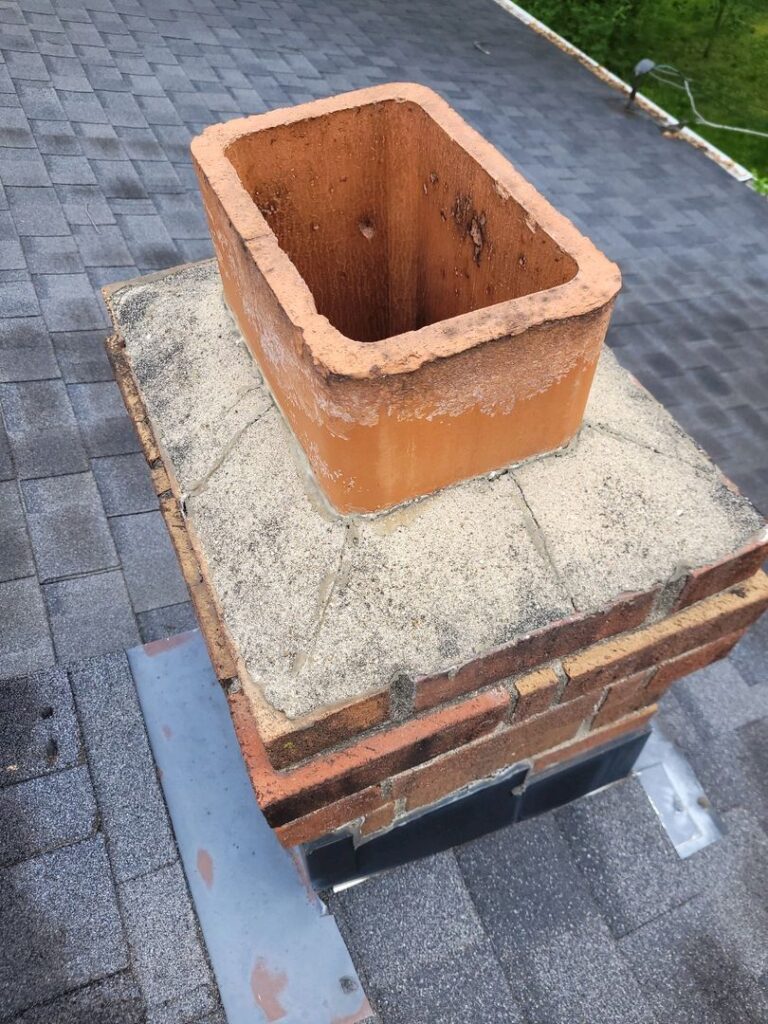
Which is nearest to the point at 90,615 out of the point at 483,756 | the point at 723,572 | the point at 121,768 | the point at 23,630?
the point at 23,630

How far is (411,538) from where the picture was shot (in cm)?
132

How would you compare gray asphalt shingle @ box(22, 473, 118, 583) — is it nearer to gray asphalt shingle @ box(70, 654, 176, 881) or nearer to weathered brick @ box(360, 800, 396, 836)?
gray asphalt shingle @ box(70, 654, 176, 881)

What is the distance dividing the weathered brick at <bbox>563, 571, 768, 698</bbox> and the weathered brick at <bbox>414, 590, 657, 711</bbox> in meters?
0.04

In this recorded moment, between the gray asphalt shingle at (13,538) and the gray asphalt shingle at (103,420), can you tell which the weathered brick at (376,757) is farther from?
the gray asphalt shingle at (103,420)

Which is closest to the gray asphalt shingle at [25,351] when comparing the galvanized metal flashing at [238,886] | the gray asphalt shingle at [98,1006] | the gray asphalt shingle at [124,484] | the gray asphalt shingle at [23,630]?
the gray asphalt shingle at [124,484]

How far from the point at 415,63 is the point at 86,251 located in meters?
5.10

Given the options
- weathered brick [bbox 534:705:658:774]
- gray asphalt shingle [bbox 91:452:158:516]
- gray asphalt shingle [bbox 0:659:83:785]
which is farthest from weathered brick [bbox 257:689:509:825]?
gray asphalt shingle [bbox 91:452:158:516]

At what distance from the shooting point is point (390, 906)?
2010mm

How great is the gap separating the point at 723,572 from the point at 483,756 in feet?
2.02

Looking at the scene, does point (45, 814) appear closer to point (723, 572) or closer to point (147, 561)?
point (147, 561)

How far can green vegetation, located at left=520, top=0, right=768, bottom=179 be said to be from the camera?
641 inches

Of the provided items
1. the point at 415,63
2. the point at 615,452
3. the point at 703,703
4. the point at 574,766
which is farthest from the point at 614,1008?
the point at 415,63

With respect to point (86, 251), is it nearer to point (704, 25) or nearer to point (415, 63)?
point (415, 63)

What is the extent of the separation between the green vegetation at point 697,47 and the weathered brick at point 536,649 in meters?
17.5
